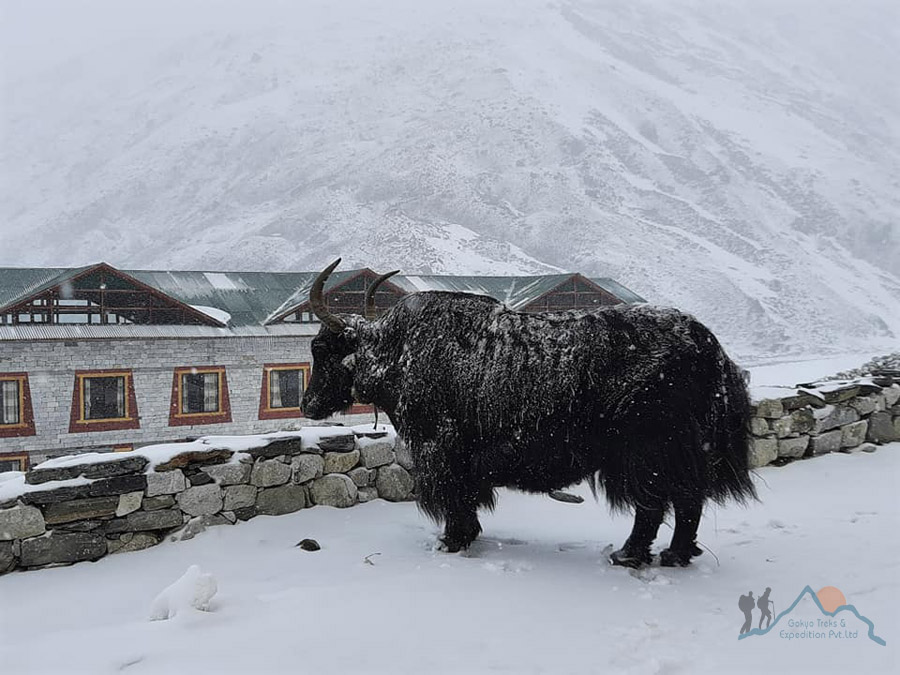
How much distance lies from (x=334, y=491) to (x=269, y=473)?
0.41m

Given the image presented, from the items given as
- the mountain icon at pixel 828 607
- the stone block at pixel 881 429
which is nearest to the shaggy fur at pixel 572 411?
the mountain icon at pixel 828 607

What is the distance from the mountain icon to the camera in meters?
2.44

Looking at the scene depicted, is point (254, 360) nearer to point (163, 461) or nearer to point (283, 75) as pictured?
point (163, 461)

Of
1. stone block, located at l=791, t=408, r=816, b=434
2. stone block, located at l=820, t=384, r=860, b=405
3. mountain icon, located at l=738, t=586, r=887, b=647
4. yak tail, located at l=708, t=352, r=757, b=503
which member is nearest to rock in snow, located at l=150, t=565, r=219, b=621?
mountain icon, located at l=738, t=586, r=887, b=647

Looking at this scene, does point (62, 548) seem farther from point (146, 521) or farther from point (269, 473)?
point (269, 473)

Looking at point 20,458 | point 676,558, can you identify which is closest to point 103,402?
point 20,458

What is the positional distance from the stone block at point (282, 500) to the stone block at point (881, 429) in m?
4.69

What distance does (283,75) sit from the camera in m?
113

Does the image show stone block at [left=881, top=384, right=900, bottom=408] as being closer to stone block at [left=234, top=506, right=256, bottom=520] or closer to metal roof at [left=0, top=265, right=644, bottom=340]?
stone block at [left=234, top=506, right=256, bottom=520]

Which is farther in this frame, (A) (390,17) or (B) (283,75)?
(A) (390,17)

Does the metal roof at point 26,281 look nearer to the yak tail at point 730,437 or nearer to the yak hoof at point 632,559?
the yak hoof at point 632,559

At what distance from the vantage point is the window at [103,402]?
14164 millimetres

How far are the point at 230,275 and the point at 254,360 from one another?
322cm

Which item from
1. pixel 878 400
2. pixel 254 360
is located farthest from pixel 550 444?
pixel 254 360
